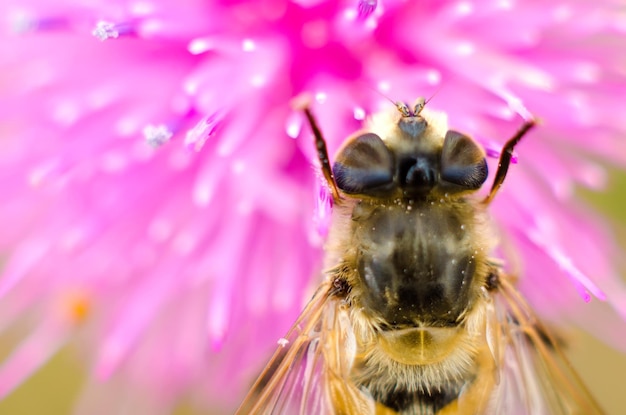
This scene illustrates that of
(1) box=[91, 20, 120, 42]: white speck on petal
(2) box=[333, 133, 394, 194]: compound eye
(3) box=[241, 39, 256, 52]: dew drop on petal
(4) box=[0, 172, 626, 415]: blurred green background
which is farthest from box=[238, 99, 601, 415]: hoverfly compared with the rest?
(4) box=[0, 172, 626, 415]: blurred green background

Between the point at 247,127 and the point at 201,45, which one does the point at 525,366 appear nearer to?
the point at 247,127

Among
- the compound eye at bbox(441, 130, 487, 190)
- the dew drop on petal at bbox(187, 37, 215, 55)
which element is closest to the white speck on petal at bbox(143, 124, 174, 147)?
the dew drop on petal at bbox(187, 37, 215, 55)

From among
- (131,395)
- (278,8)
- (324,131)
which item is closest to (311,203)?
(324,131)

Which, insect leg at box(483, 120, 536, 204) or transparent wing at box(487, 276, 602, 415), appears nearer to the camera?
insect leg at box(483, 120, 536, 204)

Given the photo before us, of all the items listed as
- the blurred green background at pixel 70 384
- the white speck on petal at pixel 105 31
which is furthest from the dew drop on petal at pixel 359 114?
the blurred green background at pixel 70 384

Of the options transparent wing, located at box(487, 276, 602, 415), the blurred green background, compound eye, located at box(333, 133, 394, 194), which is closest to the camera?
compound eye, located at box(333, 133, 394, 194)

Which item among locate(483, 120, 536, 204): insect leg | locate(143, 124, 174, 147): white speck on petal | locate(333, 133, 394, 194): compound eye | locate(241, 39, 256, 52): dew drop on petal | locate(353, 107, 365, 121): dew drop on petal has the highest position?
locate(241, 39, 256, 52): dew drop on petal

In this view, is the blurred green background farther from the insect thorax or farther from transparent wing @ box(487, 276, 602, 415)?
the insect thorax

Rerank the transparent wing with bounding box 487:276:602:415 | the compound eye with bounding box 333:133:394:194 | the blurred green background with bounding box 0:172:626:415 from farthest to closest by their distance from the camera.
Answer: the blurred green background with bounding box 0:172:626:415, the transparent wing with bounding box 487:276:602:415, the compound eye with bounding box 333:133:394:194

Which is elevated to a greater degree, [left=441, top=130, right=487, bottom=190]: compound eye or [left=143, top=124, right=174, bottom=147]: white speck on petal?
[left=143, top=124, right=174, bottom=147]: white speck on petal
